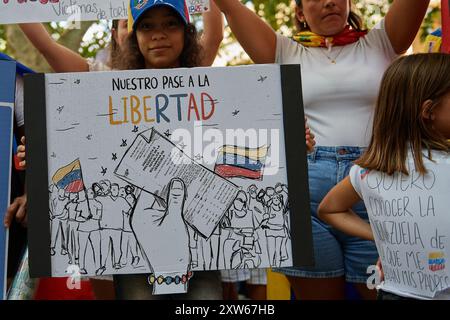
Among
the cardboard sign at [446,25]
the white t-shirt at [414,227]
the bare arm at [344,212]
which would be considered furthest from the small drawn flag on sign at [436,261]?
the cardboard sign at [446,25]

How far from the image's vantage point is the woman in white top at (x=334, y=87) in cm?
281

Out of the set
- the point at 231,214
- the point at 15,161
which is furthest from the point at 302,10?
the point at 15,161

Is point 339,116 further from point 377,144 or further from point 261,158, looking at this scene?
point 261,158

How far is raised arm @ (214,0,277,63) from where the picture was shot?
2.91 meters

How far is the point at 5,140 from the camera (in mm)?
2711

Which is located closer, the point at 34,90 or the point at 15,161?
the point at 34,90

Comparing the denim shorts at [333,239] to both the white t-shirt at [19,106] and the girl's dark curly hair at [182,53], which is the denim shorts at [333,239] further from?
the white t-shirt at [19,106]

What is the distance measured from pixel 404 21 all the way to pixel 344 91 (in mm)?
360

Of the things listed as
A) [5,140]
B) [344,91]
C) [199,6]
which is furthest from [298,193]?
[199,6]

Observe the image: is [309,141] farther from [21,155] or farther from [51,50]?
[51,50]

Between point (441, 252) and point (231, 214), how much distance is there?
2.19 ft

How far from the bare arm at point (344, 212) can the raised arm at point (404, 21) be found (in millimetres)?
685

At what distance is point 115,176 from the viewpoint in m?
2.44

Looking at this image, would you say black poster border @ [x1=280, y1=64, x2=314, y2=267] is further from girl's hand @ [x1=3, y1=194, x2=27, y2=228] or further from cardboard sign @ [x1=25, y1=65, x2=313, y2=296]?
girl's hand @ [x1=3, y1=194, x2=27, y2=228]
